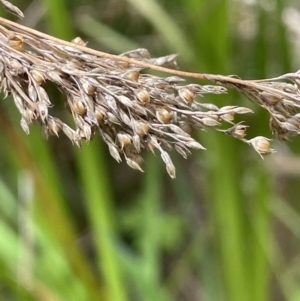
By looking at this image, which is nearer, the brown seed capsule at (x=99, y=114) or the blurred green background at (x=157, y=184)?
the brown seed capsule at (x=99, y=114)

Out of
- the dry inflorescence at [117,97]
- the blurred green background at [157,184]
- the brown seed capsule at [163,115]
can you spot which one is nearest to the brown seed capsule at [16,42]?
the dry inflorescence at [117,97]

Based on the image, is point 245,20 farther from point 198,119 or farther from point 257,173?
point 198,119

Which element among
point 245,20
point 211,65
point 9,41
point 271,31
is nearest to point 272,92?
point 9,41

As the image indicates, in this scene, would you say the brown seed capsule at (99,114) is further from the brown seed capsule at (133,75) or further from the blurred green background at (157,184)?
the blurred green background at (157,184)

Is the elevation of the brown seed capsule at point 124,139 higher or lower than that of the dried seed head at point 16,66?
lower

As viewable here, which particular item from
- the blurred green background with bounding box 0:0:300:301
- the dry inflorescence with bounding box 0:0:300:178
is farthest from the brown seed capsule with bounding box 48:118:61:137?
the blurred green background with bounding box 0:0:300:301

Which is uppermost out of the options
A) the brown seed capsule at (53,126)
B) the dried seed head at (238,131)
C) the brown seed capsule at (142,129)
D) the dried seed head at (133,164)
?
the dried seed head at (238,131)
